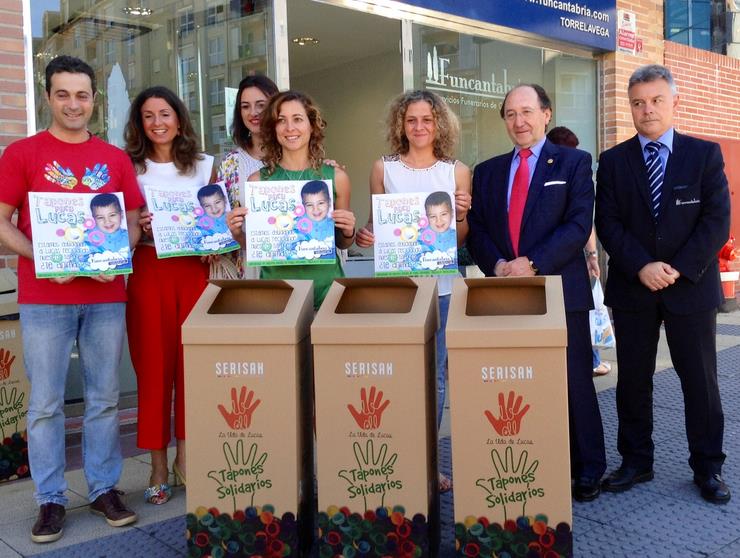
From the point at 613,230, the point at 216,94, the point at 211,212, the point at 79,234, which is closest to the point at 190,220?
the point at 211,212

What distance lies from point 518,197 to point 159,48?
3129mm

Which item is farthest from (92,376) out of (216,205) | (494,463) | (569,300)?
(569,300)

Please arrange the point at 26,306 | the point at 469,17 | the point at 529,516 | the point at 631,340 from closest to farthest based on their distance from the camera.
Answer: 1. the point at 529,516
2. the point at 26,306
3. the point at 631,340
4. the point at 469,17

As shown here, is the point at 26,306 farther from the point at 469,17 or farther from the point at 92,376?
the point at 469,17

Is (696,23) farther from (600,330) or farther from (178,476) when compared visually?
(178,476)

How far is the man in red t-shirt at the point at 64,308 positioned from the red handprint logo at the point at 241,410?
895 mm

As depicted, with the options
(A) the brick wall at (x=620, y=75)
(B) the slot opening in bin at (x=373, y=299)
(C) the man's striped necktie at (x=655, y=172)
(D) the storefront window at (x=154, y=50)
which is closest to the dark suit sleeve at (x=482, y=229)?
(B) the slot opening in bin at (x=373, y=299)

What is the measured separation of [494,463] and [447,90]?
519cm

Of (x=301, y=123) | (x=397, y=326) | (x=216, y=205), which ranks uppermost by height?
(x=301, y=123)

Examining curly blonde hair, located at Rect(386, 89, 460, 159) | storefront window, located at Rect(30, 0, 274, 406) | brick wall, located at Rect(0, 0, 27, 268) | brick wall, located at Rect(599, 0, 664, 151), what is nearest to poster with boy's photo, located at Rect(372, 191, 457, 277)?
curly blonde hair, located at Rect(386, 89, 460, 159)

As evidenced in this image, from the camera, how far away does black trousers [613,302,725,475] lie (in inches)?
141

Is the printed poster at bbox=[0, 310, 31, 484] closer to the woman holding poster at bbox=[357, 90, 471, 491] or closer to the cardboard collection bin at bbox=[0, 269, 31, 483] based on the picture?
the cardboard collection bin at bbox=[0, 269, 31, 483]

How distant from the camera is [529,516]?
263 cm

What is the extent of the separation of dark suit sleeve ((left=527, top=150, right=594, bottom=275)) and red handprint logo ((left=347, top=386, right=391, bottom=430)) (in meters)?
1.08
